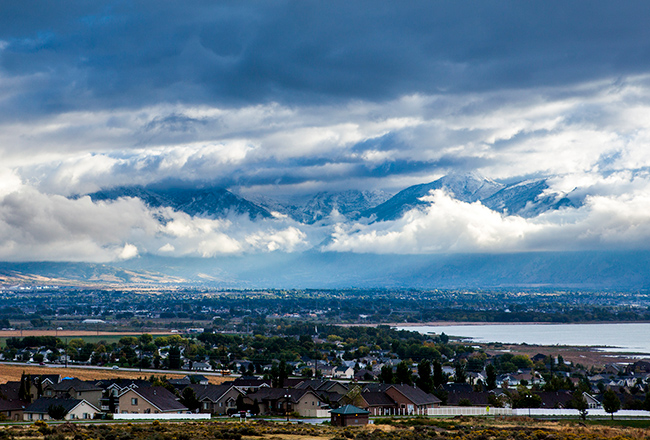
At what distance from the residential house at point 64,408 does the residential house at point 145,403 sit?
336 cm

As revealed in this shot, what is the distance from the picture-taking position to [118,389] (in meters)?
78.1

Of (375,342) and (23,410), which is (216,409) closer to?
(23,410)

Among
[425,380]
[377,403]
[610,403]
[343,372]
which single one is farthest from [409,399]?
[343,372]

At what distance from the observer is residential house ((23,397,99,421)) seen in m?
69.2

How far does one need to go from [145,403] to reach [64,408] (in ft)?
26.2

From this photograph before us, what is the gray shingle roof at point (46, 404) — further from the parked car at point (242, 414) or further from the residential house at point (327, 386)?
the residential house at point (327, 386)

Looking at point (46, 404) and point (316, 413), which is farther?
point (316, 413)

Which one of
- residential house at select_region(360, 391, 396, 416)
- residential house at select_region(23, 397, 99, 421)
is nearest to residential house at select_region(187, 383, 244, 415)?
residential house at select_region(360, 391, 396, 416)

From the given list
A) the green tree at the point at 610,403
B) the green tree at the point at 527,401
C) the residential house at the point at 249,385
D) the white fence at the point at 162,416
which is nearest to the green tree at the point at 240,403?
the residential house at the point at 249,385

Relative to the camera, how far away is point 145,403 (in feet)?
244

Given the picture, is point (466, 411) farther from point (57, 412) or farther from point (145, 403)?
point (57, 412)

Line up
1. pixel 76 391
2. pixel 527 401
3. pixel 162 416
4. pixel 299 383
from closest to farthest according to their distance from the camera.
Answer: pixel 162 416
pixel 76 391
pixel 527 401
pixel 299 383

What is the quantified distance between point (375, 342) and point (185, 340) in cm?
4145

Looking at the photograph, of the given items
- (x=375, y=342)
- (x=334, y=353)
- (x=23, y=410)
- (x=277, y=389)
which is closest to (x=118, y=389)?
(x=23, y=410)
